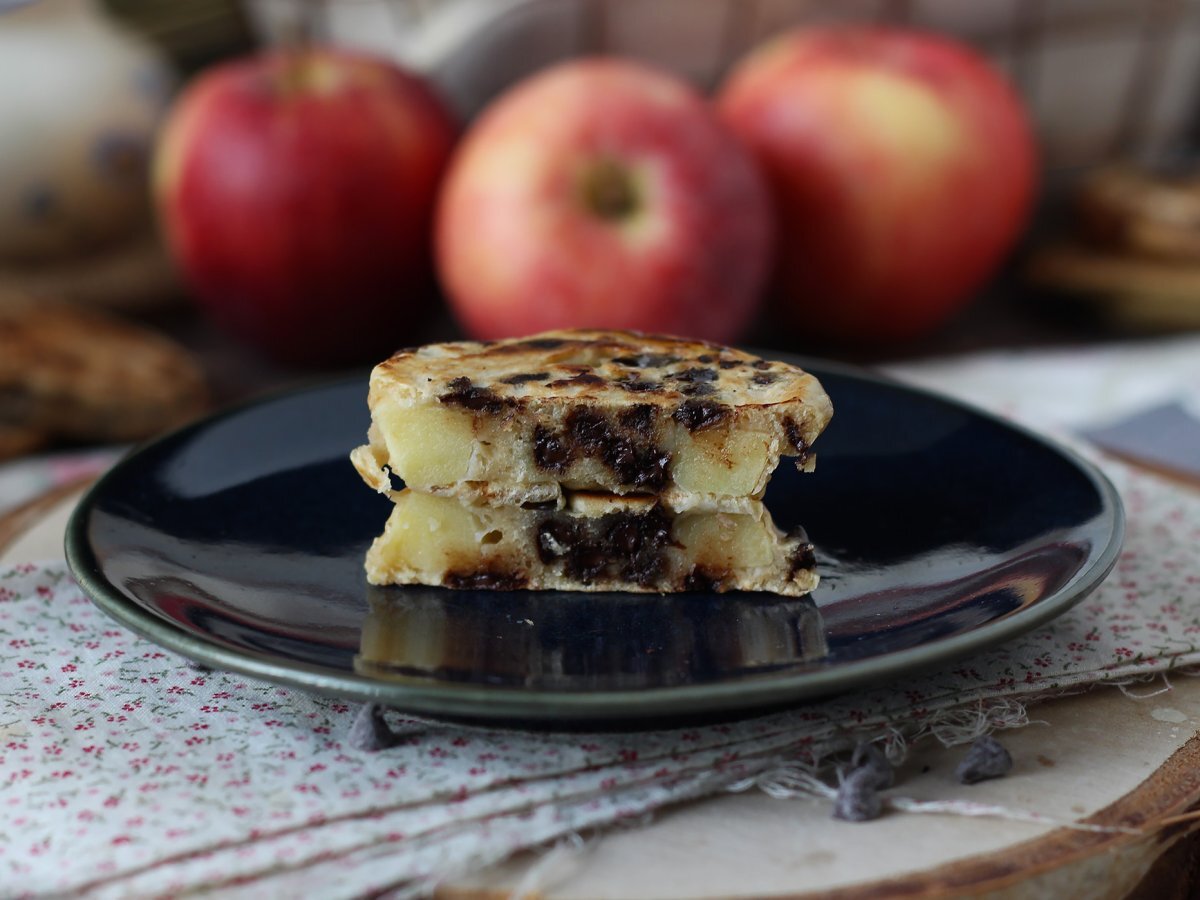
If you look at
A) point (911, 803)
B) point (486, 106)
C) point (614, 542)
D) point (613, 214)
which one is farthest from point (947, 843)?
point (486, 106)

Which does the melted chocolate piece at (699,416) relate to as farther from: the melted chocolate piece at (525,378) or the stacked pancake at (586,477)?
the melted chocolate piece at (525,378)

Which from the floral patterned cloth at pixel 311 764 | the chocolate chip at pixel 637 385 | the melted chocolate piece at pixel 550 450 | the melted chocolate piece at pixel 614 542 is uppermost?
the chocolate chip at pixel 637 385

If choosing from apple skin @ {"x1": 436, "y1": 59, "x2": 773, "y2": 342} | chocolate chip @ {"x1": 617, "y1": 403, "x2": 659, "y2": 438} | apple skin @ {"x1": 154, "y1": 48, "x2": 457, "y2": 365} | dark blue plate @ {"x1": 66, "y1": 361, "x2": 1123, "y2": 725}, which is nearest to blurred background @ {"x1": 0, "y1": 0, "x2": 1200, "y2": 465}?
apple skin @ {"x1": 154, "y1": 48, "x2": 457, "y2": 365}

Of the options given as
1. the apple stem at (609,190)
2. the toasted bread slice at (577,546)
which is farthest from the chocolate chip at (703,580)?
the apple stem at (609,190)

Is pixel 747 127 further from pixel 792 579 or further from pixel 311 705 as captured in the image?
pixel 311 705

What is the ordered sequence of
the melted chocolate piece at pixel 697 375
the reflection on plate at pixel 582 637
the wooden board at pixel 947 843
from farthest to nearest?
1. the melted chocolate piece at pixel 697 375
2. the reflection on plate at pixel 582 637
3. the wooden board at pixel 947 843

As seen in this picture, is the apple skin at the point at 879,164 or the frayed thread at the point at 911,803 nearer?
the frayed thread at the point at 911,803

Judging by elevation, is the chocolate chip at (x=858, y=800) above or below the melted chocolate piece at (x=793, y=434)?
below

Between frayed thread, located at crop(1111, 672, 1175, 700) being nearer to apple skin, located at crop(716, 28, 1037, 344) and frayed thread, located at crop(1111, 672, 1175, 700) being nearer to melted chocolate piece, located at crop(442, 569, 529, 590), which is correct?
melted chocolate piece, located at crop(442, 569, 529, 590)

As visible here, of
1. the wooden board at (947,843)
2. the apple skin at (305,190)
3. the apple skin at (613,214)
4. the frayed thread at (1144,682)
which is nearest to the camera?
the wooden board at (947,843)
